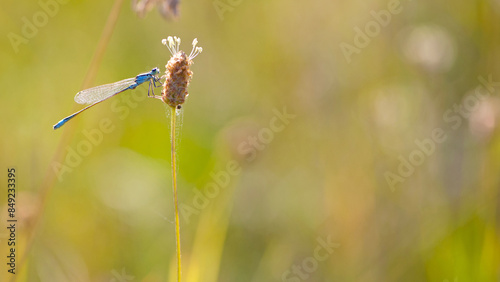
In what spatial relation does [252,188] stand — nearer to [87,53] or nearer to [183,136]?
[183,136]

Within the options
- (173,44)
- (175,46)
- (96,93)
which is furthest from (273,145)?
(173,44)

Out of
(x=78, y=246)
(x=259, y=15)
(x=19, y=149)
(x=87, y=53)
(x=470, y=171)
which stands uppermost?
(x=87, y=53)

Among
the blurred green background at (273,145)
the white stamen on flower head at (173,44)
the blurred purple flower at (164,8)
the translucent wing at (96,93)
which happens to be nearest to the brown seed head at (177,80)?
the white stamen on flower head at (173,44)

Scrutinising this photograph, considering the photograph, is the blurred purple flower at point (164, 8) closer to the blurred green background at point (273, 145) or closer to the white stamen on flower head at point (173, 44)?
the white stamen on flower head at point (173, 44)

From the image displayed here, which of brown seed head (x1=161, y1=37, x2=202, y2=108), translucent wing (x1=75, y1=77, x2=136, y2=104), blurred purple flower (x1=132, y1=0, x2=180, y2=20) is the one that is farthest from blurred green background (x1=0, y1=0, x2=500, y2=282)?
brown seed head (x1=161, y1=37, x2=202, y2=108)

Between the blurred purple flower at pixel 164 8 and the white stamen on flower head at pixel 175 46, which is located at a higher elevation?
the blurred purple flower at pixel 164 8

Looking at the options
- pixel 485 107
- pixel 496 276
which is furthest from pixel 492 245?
pixel 485 107

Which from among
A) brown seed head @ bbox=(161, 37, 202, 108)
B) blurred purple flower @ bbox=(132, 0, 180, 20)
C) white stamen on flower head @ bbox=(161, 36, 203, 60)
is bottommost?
brown seed head @ bbox=(161, 37, 202, 108)

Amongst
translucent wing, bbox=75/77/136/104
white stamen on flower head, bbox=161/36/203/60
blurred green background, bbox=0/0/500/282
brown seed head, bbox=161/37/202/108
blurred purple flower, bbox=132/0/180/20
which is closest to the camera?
brown seed head, bbox=161/37/202/108

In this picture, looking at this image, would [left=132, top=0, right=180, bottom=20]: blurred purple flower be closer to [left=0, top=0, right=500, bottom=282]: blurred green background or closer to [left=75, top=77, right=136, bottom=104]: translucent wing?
[left=75, top=77, right=136, bottom=104]: translucent wing
